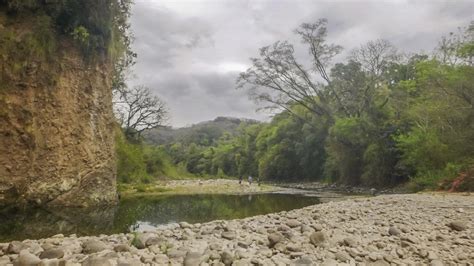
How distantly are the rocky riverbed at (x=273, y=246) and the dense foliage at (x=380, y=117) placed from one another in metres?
11.4

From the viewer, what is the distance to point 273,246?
19.6 feet

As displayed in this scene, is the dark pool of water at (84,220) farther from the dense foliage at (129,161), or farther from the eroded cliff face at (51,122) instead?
the dense foliage at (129,161)

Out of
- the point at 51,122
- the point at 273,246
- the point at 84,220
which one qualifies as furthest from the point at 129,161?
the point at 273,246

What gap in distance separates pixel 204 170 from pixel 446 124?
54.3 m

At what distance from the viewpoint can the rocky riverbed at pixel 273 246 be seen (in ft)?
16.4

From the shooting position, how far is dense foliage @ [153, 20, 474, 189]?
18.5 m

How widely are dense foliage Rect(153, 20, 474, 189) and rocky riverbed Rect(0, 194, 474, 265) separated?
1144 cm

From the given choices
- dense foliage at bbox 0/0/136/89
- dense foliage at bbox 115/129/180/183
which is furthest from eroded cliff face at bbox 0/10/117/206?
dense foliage at bbox 115/129/180/183

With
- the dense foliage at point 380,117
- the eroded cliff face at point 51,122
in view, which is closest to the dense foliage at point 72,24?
the eroded cliff face at point 51,122

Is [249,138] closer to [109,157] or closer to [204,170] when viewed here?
[204,170]

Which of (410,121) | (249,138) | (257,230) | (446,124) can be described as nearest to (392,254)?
(257,230)

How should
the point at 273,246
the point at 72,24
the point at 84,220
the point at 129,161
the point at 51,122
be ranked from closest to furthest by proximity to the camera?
1. the point at 273,246
2. the point at 84,220
3. the point at 51,122
4. the point at 72,24
5. the point at 129,161

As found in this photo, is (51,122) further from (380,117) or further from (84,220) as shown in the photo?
(380,117)

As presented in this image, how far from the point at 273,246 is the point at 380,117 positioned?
2364cm
